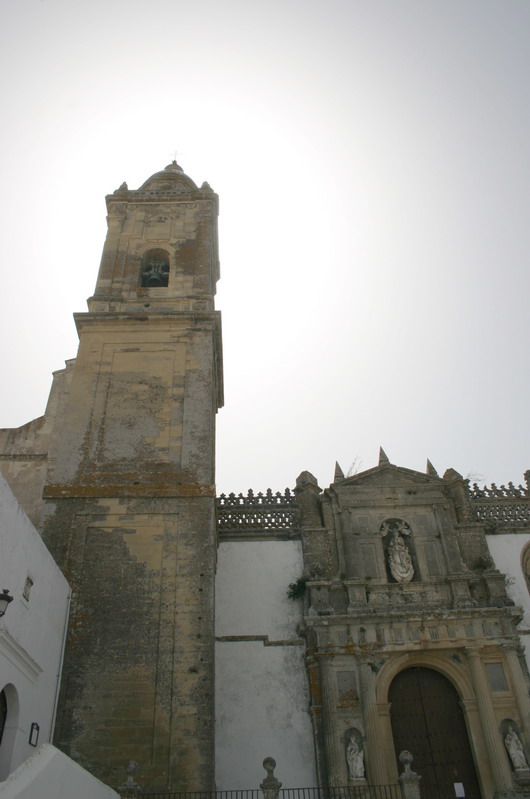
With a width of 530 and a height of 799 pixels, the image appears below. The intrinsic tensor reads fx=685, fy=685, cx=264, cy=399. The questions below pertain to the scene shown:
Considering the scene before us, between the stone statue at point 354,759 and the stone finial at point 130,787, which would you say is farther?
the stone statue at point 354,759

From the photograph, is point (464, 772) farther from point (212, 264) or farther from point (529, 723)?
point (212, 264)

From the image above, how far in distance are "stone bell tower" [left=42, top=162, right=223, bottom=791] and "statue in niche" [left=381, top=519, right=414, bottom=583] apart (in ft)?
14.2

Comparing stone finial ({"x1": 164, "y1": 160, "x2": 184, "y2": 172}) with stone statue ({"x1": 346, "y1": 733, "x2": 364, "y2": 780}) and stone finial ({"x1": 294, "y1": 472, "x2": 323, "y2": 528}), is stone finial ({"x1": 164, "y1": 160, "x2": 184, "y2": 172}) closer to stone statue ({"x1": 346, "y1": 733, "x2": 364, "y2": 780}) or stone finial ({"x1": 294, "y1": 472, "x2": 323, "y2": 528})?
stone finial ({"x1": 294, "y1": 472, "x2": 323, "y2": 528})

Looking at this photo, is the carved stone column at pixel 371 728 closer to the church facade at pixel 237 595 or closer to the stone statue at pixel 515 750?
the church facade at pixel 237 595

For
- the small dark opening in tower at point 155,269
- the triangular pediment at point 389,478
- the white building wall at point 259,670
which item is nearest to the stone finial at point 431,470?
the triangular pediment at point 389,478

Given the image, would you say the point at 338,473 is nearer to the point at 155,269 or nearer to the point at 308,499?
the point at 308,499

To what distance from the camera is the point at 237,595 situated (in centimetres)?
1484

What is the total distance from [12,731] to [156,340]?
29.6 ft

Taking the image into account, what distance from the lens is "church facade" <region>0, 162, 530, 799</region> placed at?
455 inches

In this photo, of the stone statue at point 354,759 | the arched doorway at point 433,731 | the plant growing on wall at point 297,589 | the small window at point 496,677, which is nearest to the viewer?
the stone statue at point 354,759

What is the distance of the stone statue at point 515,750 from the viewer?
1228cm

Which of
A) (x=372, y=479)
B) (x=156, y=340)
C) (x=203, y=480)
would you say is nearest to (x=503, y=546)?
(x=372, y=479)

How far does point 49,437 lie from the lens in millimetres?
17594

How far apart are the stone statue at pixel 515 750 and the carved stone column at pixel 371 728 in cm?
232
